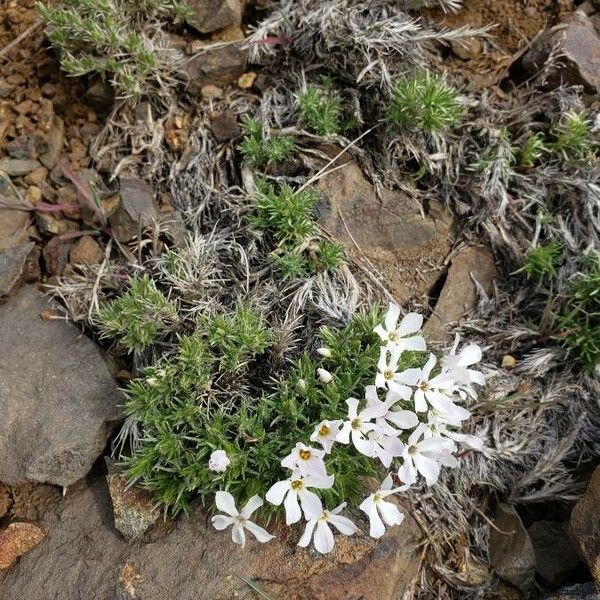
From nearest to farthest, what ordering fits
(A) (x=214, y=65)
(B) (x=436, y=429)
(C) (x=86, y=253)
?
(B) (x=436, y=429), (C) (x=86, y=253), (A) (x=214, y=65)

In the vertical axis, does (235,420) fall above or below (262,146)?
below

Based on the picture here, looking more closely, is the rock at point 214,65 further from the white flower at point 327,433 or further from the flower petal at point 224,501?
the flower petal at point 224,501

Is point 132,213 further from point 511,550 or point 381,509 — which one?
point 511,550

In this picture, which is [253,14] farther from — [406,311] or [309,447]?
[309,447]

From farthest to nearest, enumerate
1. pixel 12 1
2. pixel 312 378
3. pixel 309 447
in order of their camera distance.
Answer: pixel 12 1
pixel 312 378
pixel 309 447

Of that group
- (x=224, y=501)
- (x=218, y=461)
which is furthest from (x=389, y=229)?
(x=224, y=501)

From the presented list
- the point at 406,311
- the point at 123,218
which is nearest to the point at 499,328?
the point at 406,311
